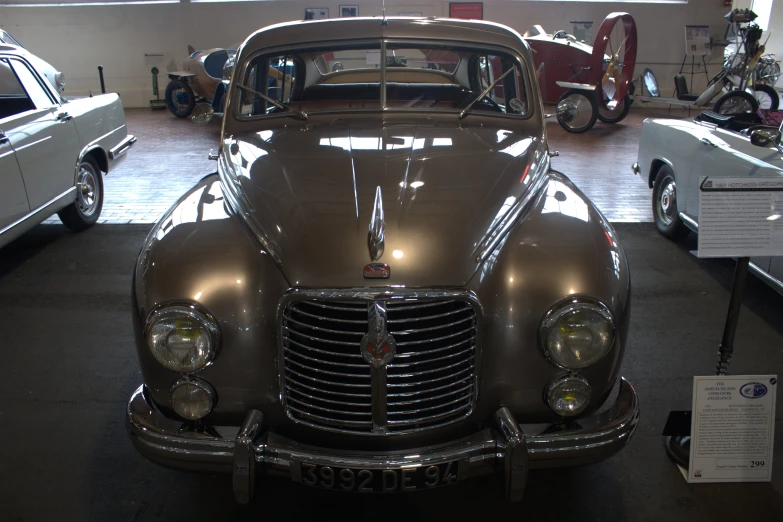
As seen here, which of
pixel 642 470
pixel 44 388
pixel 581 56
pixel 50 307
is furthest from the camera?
pixel 581 56

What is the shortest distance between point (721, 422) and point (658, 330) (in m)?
1.43

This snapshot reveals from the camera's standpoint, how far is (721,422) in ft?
8.18

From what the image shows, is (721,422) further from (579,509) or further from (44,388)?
(44,388)

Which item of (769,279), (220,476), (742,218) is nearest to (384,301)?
(220,476)

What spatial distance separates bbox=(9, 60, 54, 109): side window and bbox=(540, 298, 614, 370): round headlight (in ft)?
15.1

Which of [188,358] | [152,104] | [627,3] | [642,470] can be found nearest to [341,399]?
[188,358]

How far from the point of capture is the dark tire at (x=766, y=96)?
444 inches

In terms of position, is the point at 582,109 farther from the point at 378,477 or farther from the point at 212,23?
the point at 378,477

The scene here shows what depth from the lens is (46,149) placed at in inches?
187

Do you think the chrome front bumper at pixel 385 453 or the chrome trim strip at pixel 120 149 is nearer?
the chrome front bumper at pixel 385 453

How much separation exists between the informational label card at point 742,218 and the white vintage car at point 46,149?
4.27 m

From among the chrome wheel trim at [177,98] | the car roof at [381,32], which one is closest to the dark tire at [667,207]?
the car roof at [381,32]

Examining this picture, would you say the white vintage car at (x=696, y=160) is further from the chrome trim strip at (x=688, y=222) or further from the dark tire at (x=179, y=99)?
the dark tire at (x=179, y=99)

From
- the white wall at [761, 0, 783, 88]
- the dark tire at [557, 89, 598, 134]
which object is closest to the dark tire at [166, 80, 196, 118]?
the dark tire at [557, 89, 598, 134]
